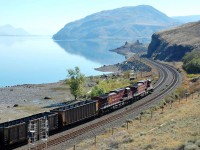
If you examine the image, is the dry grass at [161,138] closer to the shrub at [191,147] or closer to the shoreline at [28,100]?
the shrub at [191,147]

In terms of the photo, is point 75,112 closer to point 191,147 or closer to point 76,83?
point 191,147

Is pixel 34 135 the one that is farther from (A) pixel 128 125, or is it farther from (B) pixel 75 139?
(A) pixel 128 125

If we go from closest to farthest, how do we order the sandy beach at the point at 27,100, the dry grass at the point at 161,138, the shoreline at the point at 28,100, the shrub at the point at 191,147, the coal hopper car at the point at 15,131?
1. the shrub at the point at 191,147
2. the dry grass at the point at 161,138
3. the coal hopper car at the point at 15,131
4. the sandy beach at the point at 27,100
5. the shoreline at the point at 28,100

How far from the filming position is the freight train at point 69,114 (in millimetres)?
38116

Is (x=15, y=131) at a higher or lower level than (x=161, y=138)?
lower

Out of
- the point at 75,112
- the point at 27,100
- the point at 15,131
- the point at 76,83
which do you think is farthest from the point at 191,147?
the point at 27,100

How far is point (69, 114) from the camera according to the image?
48906mm

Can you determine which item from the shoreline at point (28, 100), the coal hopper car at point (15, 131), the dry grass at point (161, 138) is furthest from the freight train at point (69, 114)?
the shoreline at point (28, 100)

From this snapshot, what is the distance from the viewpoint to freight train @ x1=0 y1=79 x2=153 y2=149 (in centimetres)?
3812

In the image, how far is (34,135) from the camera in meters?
39.1

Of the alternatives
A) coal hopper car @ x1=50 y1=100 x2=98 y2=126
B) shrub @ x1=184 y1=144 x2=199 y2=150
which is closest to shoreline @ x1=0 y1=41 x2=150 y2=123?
coal hopper car @ x1=50 y1=100 x2=98 y2=126

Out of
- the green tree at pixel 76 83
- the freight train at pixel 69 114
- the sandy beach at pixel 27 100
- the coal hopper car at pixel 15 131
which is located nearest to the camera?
the coal hopper car at pixel 15 131

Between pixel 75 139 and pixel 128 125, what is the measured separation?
9.53m

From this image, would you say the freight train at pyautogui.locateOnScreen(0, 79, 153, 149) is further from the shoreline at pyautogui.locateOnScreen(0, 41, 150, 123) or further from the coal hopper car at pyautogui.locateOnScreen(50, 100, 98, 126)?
the shoreline at pyautogui.locateOnScreen(0, 41, 150, 123)
